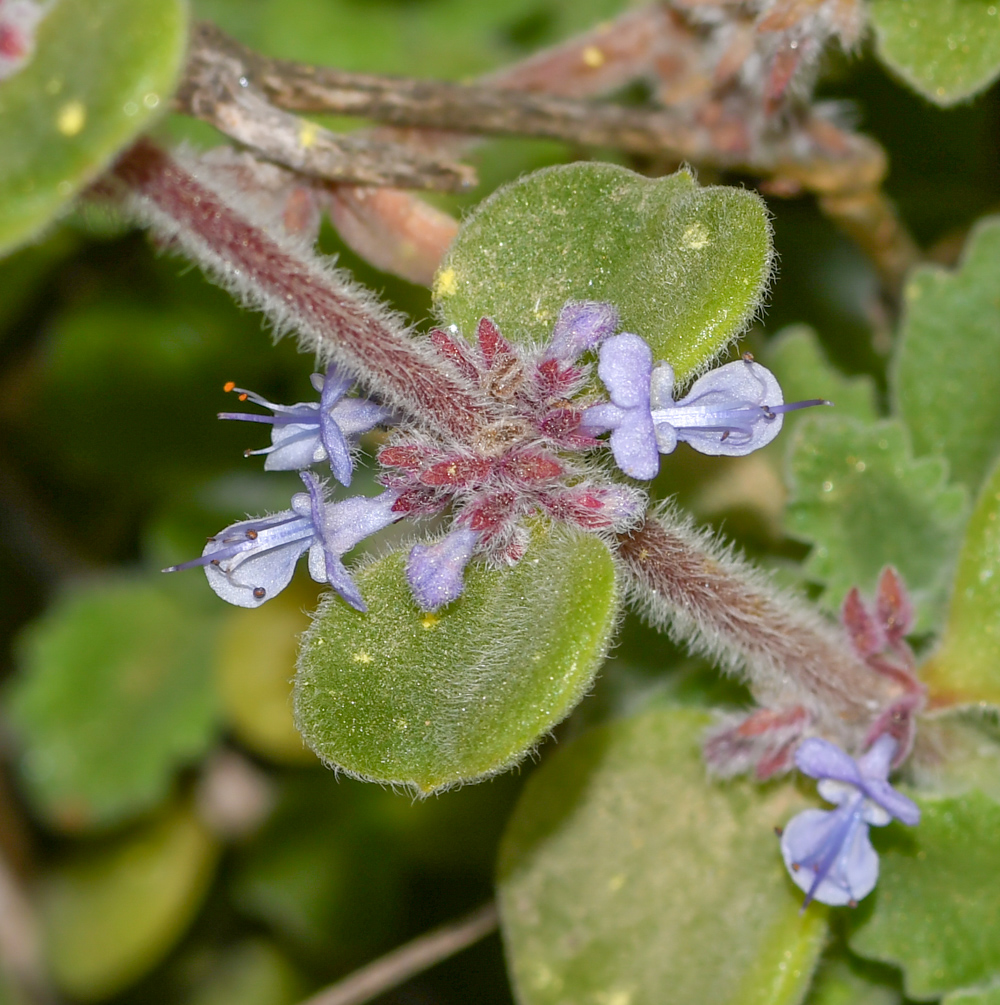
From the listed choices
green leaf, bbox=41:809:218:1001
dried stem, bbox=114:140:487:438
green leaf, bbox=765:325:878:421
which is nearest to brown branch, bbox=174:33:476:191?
dried stem, bbox=114:140:487:438

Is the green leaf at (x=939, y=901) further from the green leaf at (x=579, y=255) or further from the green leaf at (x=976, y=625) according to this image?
the green leaf at (x=579, y=255)

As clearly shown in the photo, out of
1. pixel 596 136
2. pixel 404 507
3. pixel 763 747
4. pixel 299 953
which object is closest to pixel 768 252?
pixel 404 507

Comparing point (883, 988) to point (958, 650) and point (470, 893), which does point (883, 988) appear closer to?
point (958, 650)

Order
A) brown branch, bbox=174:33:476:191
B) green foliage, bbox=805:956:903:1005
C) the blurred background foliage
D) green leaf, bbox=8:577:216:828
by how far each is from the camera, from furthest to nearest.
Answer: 1. green leaf, bbox=8:577:216:828
2. the blurred background foliage
3. green foliage, bbox=805:956:903:1005
4. brown branch, bbox=174:33:476:191

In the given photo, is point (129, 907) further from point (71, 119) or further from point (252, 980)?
point (71, 119)

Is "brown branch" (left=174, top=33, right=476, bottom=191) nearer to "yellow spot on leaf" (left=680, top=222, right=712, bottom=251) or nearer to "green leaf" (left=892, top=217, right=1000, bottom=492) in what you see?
"yellow spot on leaf" (left=680, top=222, right=712, bottom=251)

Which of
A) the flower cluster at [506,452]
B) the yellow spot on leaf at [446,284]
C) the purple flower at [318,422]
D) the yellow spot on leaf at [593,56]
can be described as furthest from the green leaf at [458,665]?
the yellow spot on leaf at [593,56]

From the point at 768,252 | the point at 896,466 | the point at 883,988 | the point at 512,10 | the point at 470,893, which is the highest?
the point at 768,252
